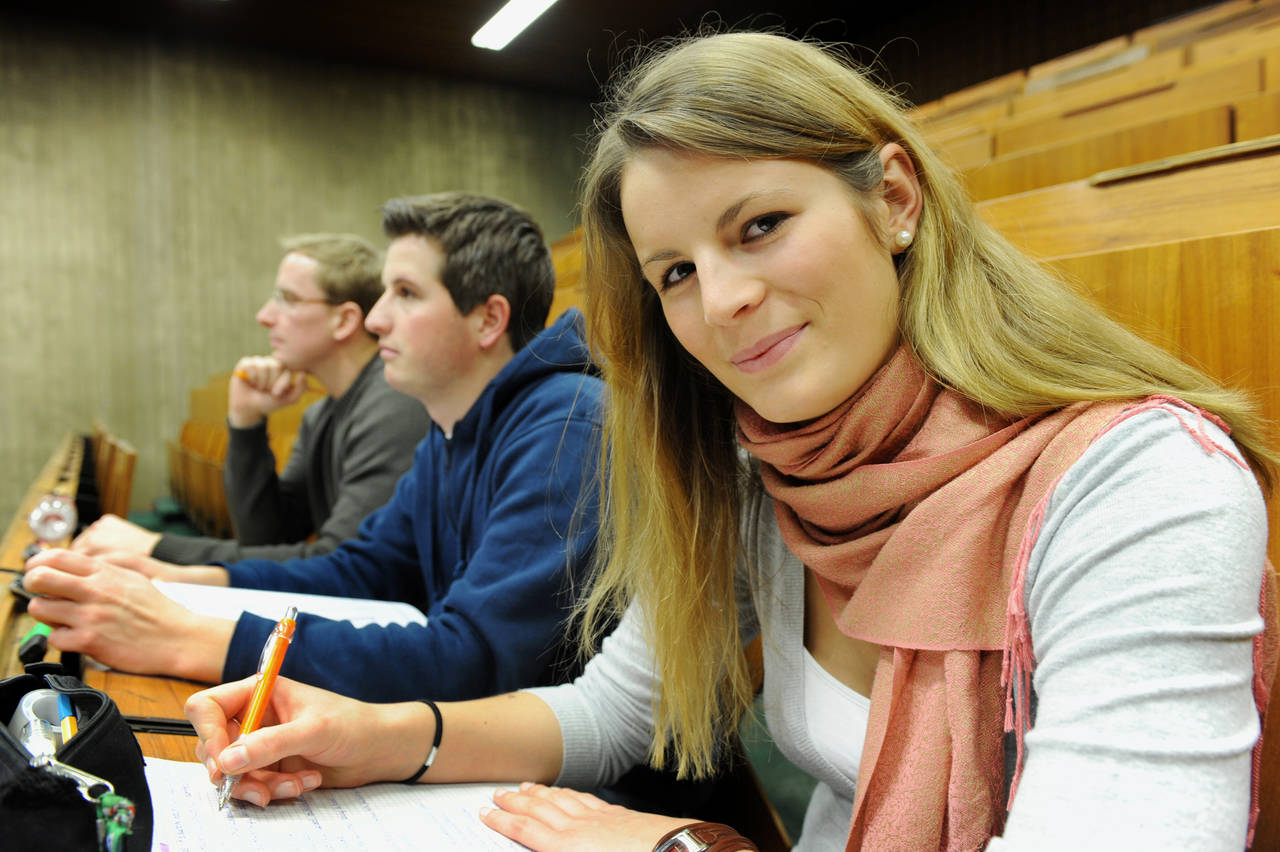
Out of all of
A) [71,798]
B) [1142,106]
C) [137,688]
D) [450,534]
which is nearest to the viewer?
[71,798]

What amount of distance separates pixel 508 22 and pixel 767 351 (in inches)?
226

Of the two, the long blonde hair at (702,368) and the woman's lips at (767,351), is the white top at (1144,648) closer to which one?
the long blonde hair at (702,368)

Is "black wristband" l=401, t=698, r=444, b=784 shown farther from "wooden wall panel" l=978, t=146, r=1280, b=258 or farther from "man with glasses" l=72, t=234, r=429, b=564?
"man with glasses" l=72, t=234, r=429, b=564

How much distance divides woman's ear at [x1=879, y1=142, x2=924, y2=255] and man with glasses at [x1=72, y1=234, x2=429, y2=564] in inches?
53.4

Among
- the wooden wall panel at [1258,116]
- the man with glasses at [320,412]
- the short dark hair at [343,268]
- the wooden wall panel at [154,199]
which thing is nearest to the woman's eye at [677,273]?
the man with glasses at [320,412]

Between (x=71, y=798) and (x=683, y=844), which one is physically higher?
(x=71, y=798)

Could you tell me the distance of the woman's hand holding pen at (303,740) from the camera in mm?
626

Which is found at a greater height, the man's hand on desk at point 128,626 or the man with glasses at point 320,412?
the man with glasses at point 320,412

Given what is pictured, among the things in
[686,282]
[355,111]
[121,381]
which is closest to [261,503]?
[686,282]

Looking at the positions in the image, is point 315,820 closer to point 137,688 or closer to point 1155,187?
point 137,688

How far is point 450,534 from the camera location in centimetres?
133

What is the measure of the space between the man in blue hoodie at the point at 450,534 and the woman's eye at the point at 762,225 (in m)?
0.41

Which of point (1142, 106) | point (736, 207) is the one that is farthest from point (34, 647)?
point (1142, 106)

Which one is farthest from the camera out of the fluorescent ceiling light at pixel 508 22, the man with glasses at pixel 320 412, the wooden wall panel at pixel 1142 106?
the fluorescent ceiling light at pixel 508 22
